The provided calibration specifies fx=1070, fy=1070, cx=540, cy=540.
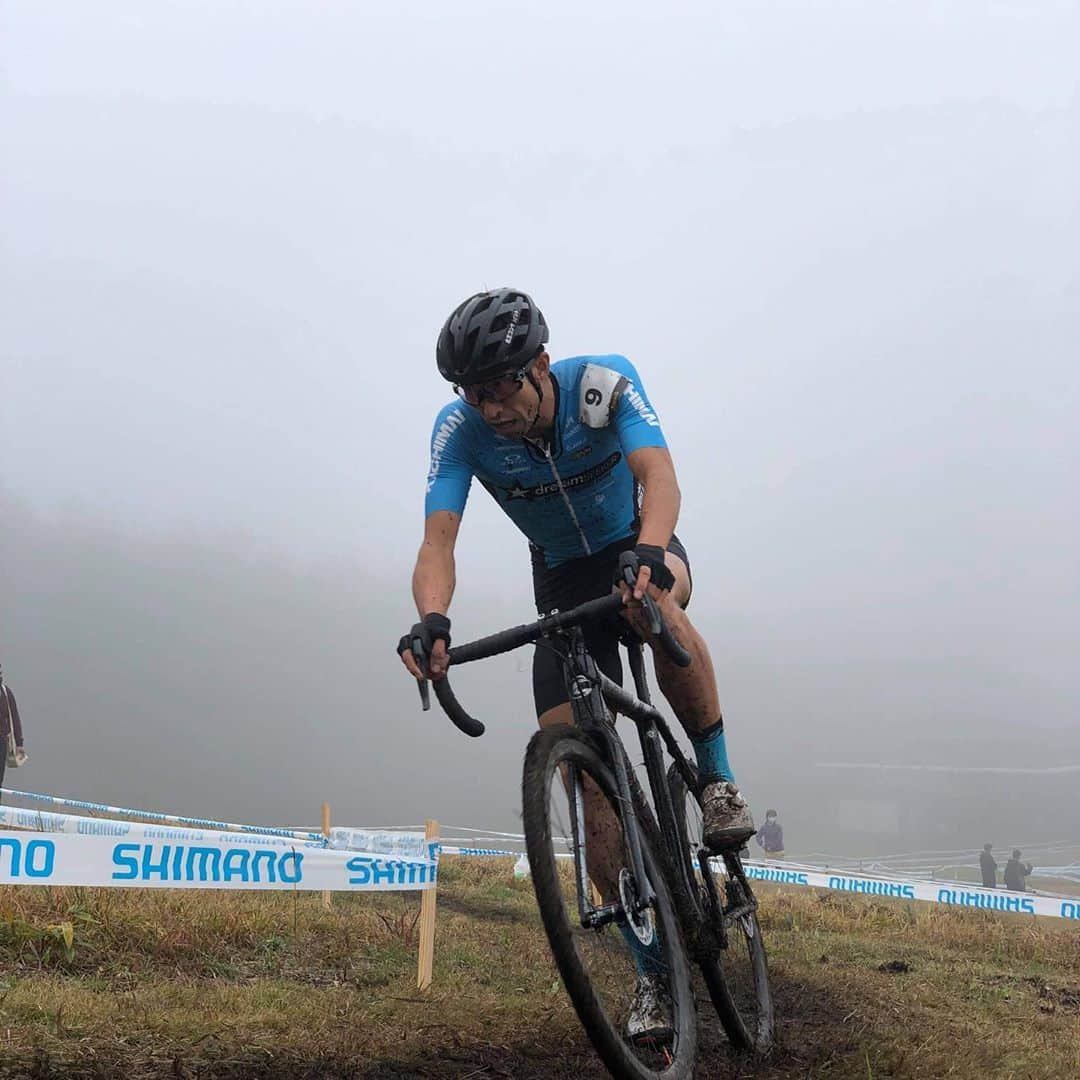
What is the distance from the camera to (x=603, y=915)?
341 cm

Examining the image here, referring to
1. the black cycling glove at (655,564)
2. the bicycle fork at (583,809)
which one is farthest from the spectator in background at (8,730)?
the black cycling glove at (655,564)

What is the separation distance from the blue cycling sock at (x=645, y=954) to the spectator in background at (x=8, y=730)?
37.3ft

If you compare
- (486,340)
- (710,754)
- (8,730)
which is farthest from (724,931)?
(8,730)

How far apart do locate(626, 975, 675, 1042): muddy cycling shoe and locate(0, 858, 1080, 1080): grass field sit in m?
0.53

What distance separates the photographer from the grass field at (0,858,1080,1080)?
12.3ft

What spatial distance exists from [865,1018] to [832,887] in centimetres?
942

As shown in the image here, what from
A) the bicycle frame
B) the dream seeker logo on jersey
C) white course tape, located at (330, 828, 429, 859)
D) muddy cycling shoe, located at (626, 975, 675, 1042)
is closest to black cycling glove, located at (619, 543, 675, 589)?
the bicycle frame

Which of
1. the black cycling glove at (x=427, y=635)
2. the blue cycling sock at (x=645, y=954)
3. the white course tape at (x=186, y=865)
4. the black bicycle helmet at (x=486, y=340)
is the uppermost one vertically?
the black bicycle helmet at (x=486, y=340)

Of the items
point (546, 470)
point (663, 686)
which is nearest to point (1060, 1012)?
point (663, 686)

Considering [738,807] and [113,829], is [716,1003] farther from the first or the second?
[113,829]

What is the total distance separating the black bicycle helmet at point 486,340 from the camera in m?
3.89

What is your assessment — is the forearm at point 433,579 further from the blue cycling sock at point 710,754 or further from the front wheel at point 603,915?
the blue cycling sock at point 710,754

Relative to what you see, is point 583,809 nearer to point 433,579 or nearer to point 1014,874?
point 433,579

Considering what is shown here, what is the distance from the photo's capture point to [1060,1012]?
20.7ft
